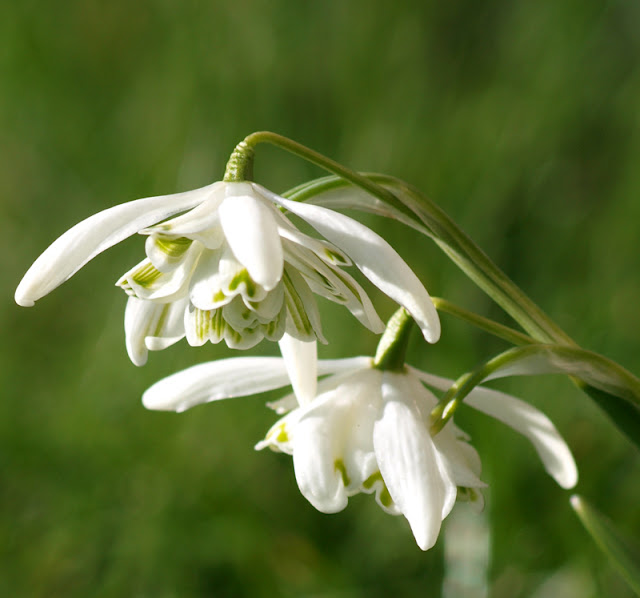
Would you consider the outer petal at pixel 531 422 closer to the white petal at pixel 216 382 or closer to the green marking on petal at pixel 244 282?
the white petal at pixel 216 382

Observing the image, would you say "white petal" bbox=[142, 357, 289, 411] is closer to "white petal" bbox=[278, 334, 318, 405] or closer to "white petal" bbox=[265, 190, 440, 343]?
"white petal" bbox=[278, 334, 318, 405]

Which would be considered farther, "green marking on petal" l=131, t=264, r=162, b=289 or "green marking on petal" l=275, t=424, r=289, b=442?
"green marking on petal" l=275, t=424, r=289, b=442

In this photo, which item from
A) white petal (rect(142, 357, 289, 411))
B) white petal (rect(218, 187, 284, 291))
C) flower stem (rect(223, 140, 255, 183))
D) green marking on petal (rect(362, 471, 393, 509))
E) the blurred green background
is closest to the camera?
white petal (rect(218, 187, 284, 291))

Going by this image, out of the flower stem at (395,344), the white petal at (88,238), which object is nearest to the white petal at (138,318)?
the white petal at (88,238)

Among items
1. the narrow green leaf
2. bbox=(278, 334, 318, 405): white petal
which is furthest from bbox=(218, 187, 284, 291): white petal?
the narrow green leaf

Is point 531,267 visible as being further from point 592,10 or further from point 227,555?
point 227,555

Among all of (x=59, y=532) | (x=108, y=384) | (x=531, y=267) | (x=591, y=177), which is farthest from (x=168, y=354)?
(x=591, y=177)

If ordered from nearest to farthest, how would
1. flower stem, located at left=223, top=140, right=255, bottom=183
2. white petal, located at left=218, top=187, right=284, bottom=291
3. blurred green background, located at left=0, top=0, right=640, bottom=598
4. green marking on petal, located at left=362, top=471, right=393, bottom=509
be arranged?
white petal, located at left=218, top=187, right=284, bottom=291, flower stem, located at left=223, top=140, right=255, bottom=183, green marking on petal, located at left=362, top=471, right=393, bottom=509, blurred green background, located at left=0, top=0, right=640, bottom=598

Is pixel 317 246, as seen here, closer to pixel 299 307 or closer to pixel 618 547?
pixel 299 307
